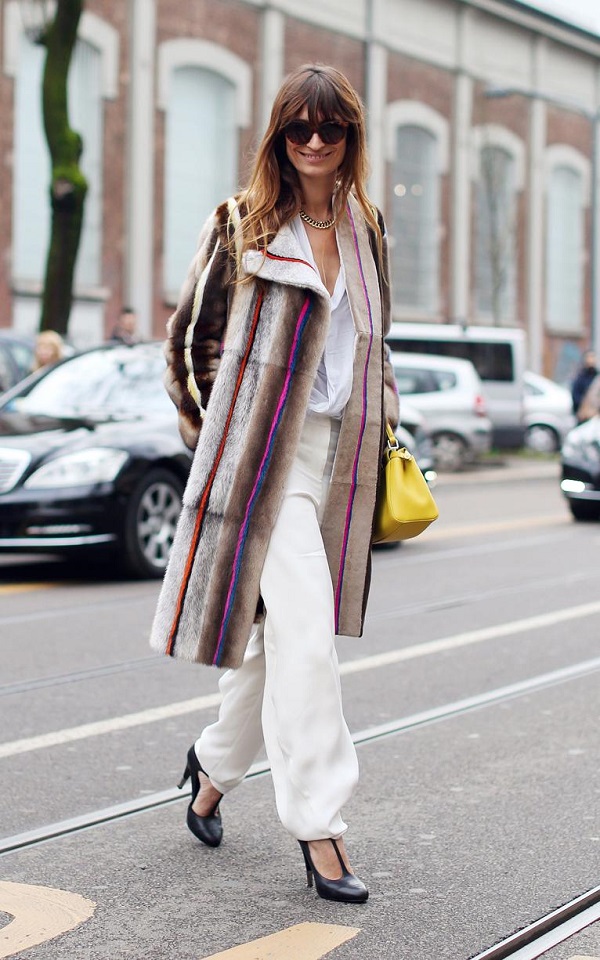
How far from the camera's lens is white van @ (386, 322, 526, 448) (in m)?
25.2

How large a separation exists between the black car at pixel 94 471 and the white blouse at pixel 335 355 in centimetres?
569

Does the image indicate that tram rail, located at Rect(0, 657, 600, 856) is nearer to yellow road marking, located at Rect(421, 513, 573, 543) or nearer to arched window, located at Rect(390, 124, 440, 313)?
yellow road marking, located at Rect(421, 513, 573, 543)

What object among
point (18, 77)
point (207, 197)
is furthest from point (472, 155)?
point (18, 77)

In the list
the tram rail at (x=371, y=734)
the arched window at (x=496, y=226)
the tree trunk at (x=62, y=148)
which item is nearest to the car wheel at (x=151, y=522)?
A: the tram rail at (x=371, y=734)

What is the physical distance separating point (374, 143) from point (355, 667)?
2531 centimetres

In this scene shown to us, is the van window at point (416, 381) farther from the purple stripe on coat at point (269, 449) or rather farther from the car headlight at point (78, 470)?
the purple stripe on coat at point (269, 449)

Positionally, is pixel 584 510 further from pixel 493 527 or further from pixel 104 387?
pixel 104 387

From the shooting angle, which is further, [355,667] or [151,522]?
[151,522]

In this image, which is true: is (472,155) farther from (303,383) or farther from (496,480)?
(303,383)

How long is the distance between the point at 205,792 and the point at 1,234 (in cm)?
1990

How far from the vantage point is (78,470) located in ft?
31.1

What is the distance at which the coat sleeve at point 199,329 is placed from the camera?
3.87 meters

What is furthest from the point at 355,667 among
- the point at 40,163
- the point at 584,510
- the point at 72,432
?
the point at 40,163

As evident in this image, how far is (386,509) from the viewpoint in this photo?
A: 3934mm
